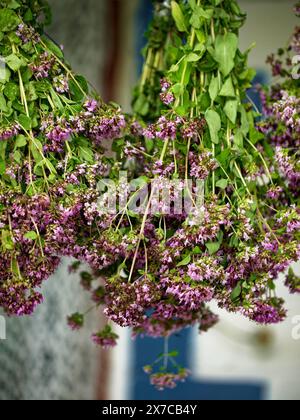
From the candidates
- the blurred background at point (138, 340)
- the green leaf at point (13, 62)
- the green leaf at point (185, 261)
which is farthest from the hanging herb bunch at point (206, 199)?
the blurred background at point (138, 340)

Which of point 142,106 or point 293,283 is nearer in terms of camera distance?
point 293,283

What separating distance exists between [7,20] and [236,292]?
579 mm

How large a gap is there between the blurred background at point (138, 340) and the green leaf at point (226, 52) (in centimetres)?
176

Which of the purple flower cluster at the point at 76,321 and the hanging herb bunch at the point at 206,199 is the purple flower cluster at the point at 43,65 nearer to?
the hanging herb bunch at the point at 206,199

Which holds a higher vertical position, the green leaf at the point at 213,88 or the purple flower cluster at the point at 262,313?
the green leaf at the point at 213,88

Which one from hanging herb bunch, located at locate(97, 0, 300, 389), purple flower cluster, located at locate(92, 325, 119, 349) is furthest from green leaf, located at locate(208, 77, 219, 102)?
purple flower cluster, located at locate(92, 325, 119, 349)

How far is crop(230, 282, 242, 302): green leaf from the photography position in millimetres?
1220

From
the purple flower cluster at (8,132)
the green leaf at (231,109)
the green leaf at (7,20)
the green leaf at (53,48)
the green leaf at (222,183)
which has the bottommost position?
the green leaf at (222,183)

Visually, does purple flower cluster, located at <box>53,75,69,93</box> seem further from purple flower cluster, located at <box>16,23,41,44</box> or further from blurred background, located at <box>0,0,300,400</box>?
blurred background, located at <box>0,0,300,400</box>

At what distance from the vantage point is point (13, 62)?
4.07 ft

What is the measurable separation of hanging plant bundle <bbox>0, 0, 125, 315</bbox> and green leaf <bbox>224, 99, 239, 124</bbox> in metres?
0.19

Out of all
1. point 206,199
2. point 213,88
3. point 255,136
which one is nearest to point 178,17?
point 213,88

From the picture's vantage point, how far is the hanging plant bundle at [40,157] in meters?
1.18

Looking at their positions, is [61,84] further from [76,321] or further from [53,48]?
[76,321]
